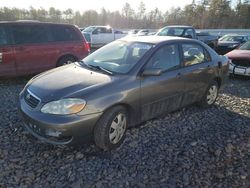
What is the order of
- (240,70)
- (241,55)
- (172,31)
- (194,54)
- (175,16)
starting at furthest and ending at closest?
(175,16) → (172,31) → (241,55) → (240,70) → (194,54)

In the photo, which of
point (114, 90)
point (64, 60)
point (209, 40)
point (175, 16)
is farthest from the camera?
point (175, 16)

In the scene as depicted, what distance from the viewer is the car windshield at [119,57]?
4.19 m

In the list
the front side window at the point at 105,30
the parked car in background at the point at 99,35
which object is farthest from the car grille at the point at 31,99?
the front side window at the point at 105,30

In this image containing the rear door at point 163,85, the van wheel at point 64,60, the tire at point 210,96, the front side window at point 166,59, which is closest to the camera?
the rear door at point 163,85

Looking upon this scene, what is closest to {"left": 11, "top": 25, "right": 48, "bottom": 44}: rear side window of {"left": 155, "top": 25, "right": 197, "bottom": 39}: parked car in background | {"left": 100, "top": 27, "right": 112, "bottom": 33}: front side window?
{"left": 155, "top": 25, "right": 197, "bottom": 39}: parked car in background

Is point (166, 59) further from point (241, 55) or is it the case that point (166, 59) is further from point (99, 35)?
point (99, 35)

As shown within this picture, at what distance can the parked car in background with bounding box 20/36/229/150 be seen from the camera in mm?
3438

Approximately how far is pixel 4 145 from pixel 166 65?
9.11 feet

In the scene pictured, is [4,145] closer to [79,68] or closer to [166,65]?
[79,68]

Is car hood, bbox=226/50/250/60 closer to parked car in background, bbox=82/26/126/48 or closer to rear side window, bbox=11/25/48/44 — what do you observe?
rear side window, bbox=11/25/48/44

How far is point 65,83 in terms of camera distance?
3809 mm

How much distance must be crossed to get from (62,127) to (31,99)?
2.47ft

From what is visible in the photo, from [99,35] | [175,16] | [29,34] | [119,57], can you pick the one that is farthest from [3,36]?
[175,16]

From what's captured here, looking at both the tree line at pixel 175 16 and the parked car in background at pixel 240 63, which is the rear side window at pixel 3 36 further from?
the tree line at pixel 175 16
